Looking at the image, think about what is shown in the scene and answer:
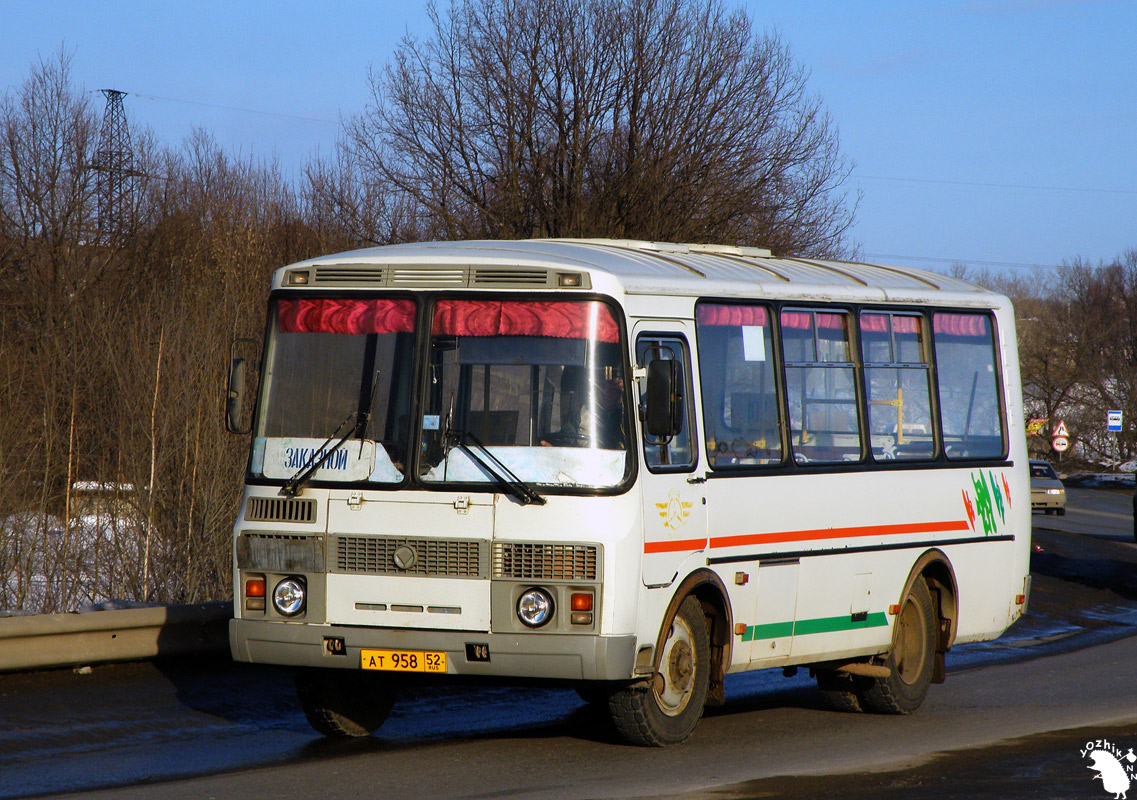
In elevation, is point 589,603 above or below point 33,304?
below

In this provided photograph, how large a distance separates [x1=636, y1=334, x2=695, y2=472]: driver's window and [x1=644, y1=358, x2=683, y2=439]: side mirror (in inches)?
5.2

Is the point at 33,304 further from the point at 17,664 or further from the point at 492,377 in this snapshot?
the point at 492,377

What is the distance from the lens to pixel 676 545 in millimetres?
8414

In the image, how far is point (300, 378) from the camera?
8594 millimetres

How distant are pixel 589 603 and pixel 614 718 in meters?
1.00

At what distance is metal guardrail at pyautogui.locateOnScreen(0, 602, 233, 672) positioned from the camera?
954 centimetres

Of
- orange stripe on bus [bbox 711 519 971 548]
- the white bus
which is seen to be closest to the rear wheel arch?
orange stripe on bus [bbox 711 519 971 548]

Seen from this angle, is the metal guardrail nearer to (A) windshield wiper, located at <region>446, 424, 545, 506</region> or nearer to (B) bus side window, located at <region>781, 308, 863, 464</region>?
(A) windshield wiper, located at <region>446, 424, 545, 506</region>

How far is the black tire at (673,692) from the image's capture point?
8.36 metres

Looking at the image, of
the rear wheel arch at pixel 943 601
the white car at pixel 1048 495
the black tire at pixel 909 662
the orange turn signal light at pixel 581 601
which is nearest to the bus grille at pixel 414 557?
the orange turn signal light at pixel 581 601

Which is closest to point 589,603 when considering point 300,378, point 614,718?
point 614,718

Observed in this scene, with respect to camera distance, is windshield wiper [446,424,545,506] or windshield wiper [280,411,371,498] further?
windshield wiper [280,411,371,498]

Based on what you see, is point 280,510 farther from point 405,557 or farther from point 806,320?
point 806,320

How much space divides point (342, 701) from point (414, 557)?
1401 mm
